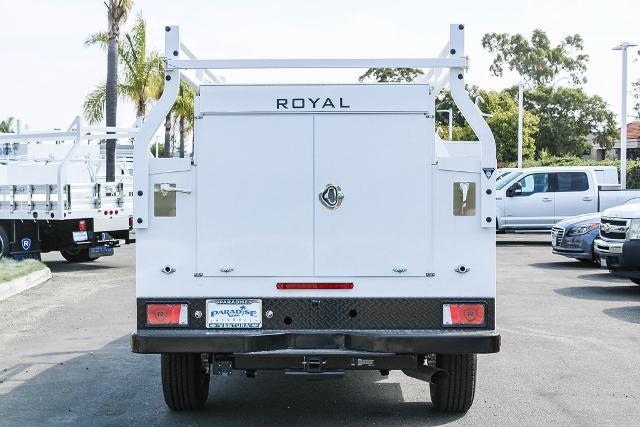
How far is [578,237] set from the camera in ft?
61.2

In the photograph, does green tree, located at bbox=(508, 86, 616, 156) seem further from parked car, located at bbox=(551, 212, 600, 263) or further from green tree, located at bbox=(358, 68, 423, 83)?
parked car, located at bbox=(551, 212, 600, 263)

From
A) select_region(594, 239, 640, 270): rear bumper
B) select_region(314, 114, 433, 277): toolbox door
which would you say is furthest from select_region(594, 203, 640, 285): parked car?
select_region(314, 114, 433, 277): toolbox door

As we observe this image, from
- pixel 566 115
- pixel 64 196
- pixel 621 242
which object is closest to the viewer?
pixel 621 242

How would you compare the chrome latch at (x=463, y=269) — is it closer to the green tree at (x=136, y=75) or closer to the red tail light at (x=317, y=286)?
the red tail light at (x=317, y=286)

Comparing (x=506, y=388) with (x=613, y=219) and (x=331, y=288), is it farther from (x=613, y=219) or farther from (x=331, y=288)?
(x=613, y=219)

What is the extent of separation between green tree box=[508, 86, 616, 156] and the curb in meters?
69.3

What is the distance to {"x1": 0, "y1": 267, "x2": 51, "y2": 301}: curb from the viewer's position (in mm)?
14623

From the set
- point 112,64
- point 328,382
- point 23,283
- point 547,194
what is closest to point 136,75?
point 112,64

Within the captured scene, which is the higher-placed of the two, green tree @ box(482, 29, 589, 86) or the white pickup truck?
green tree @ box(482, 29, 589, 86)

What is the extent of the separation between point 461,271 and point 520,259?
14764 millimetres

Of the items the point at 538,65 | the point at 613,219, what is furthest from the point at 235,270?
the point at 538,65

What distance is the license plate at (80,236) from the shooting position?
1841 cm

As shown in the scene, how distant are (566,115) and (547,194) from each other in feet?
197

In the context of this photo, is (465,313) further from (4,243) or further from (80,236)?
(4,243)
